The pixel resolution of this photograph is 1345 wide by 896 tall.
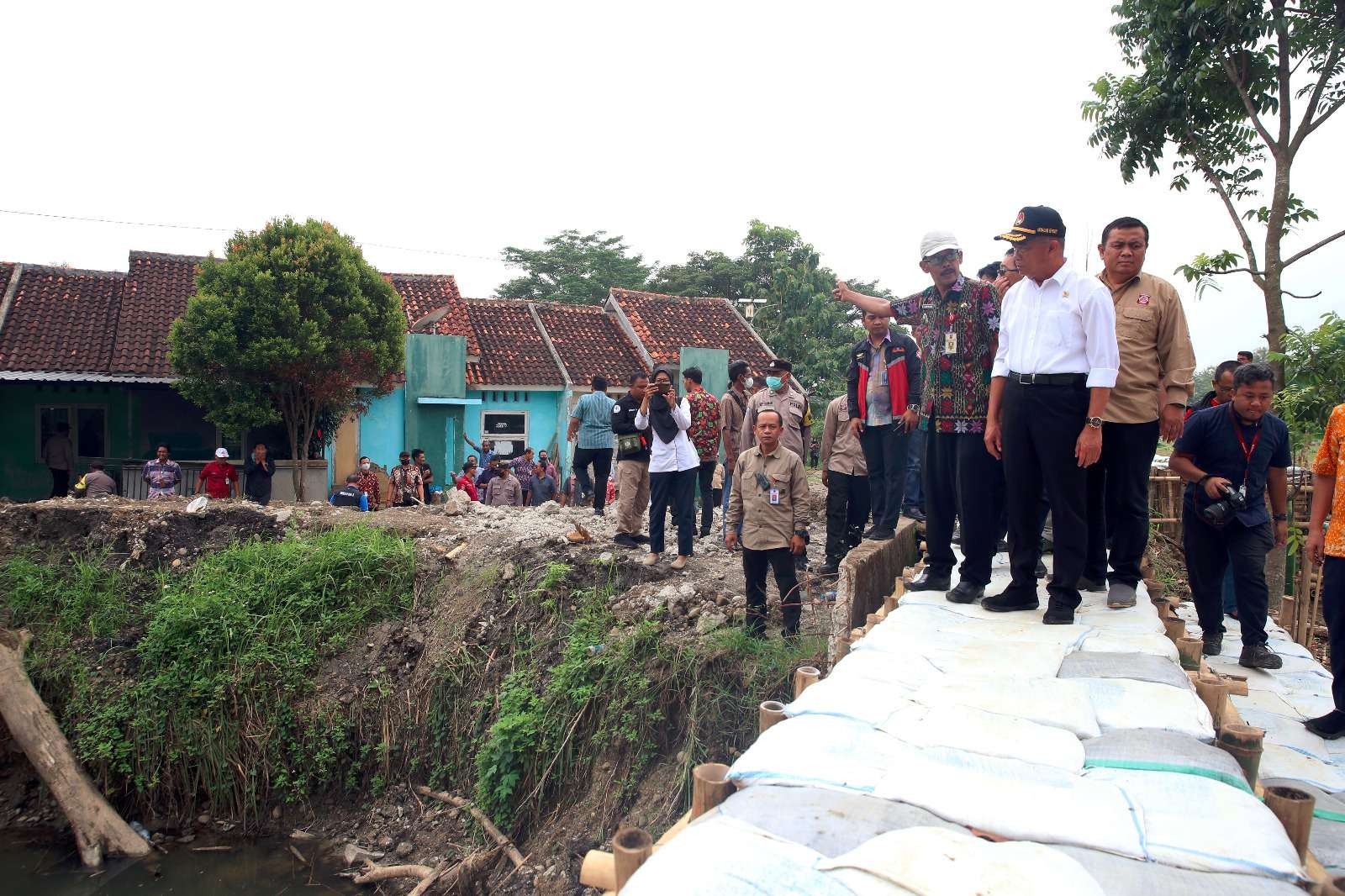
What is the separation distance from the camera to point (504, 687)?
6598mm

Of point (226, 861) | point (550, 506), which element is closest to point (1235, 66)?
point (550, 506)

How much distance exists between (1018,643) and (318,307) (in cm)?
1204

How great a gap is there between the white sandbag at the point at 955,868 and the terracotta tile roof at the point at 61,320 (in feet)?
50.6

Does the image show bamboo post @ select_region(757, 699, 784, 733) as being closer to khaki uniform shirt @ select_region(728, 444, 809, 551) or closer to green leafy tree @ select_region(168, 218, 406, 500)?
khaki uniform shirt @ select_region(728, 444, 809, 551)

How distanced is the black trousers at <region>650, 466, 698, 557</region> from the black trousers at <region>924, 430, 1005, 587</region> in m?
2.51

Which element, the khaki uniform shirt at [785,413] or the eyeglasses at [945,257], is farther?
the khaki uniform shirt at [785,413]

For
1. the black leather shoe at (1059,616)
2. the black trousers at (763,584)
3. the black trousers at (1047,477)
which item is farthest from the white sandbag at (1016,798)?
the black trousers at (763,584)

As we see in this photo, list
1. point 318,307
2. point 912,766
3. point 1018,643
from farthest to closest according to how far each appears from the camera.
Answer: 1. point 318,307
2. point 1018,643
3. point 912,766

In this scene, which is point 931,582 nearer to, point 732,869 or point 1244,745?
point 1244,745

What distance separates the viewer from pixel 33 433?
14.1 meters

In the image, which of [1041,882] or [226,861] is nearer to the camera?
[1041,882]

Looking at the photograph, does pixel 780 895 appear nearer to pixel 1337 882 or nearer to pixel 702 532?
pixel 1337 882

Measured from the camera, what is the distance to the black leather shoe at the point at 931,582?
3.95m

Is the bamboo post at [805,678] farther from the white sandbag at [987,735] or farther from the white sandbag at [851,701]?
the white sandbag at [987,735]
